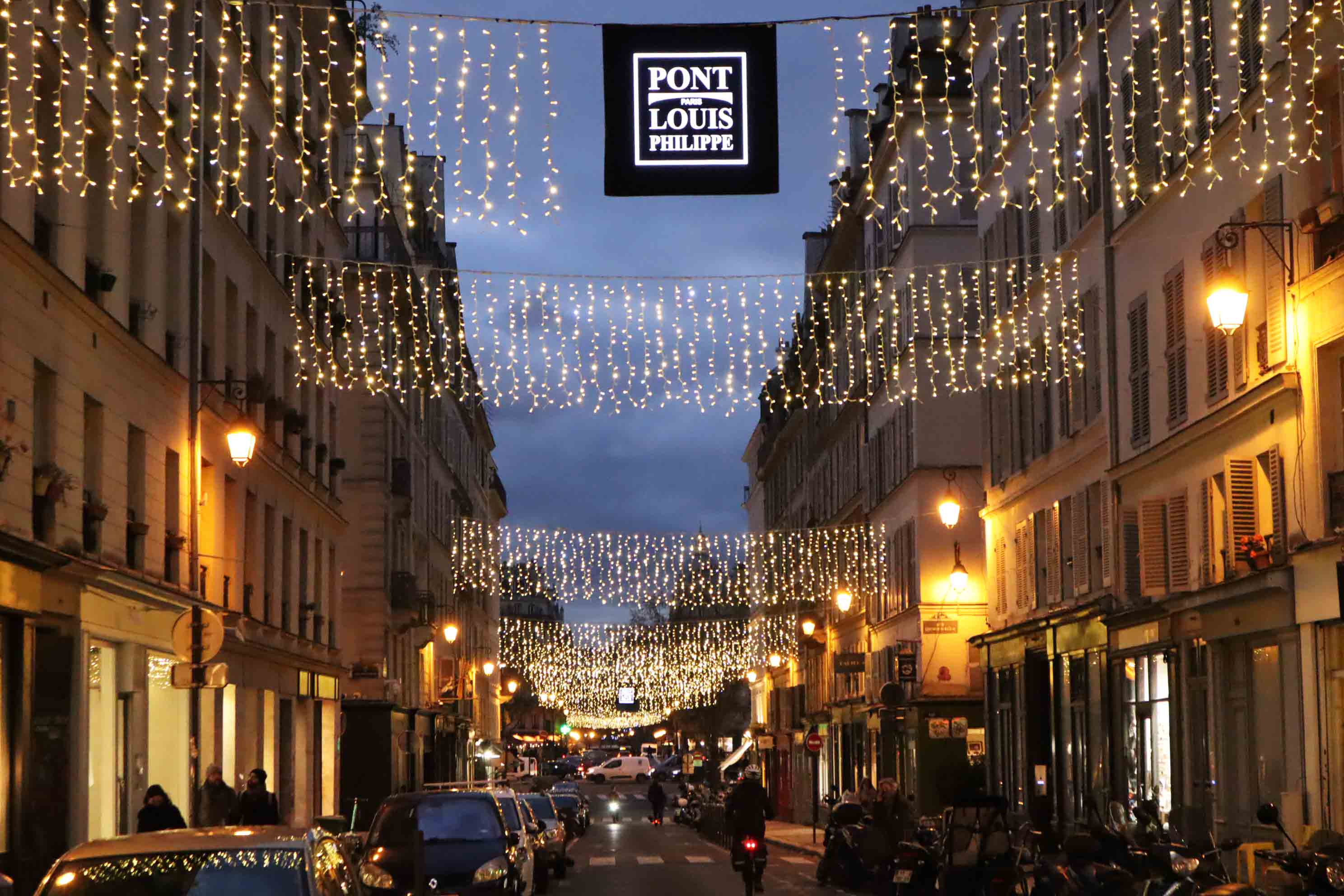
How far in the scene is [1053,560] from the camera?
34.4 meters

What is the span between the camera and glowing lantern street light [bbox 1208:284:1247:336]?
67.1 feet

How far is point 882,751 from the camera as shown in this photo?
49.9m

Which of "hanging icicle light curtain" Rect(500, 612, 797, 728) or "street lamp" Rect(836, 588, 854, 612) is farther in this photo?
"hanging icicle light curtain" Rect(500, 612, 797, 728)

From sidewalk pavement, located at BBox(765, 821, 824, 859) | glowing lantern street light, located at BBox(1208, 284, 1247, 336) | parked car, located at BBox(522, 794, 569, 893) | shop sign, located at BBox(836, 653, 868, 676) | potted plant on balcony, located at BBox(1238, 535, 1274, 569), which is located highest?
glowing lantern street light, located at BBox(1208, 284, 1247, 336)

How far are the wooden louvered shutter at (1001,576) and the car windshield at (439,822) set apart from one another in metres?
20.0

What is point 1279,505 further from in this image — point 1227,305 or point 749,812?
point 749,812

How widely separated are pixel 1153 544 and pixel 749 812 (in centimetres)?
698

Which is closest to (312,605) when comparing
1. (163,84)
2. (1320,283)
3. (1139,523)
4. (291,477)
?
(291,477)

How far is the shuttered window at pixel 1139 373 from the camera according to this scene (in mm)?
28359

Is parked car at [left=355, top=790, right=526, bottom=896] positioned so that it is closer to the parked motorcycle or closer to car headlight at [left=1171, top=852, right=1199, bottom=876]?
car headlight at [left=1171, top=852, right=1199, bottom=876]

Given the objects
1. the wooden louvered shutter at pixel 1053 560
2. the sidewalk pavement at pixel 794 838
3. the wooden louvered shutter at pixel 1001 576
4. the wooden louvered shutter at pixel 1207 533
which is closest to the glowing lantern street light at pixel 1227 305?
the wooden louvered shutter at pixel 1207 533

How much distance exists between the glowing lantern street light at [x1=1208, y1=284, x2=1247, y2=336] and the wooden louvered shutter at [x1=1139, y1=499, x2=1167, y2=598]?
7411 mm

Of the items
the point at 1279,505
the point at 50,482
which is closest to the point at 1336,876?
the point at 1279,505

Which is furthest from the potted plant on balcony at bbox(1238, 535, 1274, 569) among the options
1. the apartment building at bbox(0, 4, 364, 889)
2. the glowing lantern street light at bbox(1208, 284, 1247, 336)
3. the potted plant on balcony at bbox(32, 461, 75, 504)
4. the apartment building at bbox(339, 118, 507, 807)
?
the apartment building at bbox(339, 118, 507, 807)
